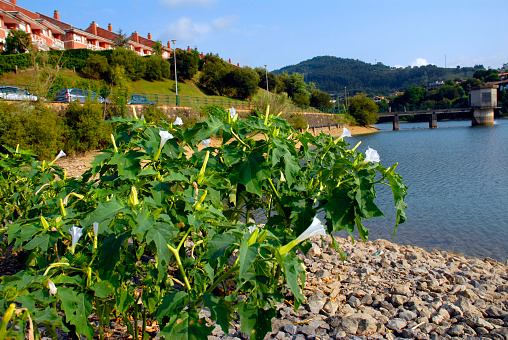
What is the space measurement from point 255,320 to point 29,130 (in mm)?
14479

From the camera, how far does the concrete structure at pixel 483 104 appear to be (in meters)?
66.3

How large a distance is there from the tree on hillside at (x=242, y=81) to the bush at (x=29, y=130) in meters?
38.3

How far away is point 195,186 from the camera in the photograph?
227cm

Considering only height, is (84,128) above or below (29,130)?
above

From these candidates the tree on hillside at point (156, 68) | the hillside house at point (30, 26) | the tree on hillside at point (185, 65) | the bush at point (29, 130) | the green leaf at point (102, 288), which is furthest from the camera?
the tree on hillside at point (185, 65)

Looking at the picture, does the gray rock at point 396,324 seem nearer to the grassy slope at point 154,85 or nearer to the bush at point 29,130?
the bush at point 29,130

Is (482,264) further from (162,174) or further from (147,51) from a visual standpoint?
(147,51)

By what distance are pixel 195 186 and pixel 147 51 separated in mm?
71118

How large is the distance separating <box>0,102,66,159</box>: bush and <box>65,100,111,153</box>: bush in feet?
3.95

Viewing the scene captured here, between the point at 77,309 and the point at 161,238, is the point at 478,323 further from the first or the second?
the point at 77,309

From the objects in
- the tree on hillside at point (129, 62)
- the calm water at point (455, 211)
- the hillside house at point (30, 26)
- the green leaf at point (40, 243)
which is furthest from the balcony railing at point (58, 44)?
the green leaf at point (40, 243)

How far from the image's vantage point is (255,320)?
1.73 m

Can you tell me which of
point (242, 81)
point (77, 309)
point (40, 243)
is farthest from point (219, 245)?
point (242, 81)

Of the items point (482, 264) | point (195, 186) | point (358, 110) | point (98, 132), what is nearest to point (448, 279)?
point (482, 264)
